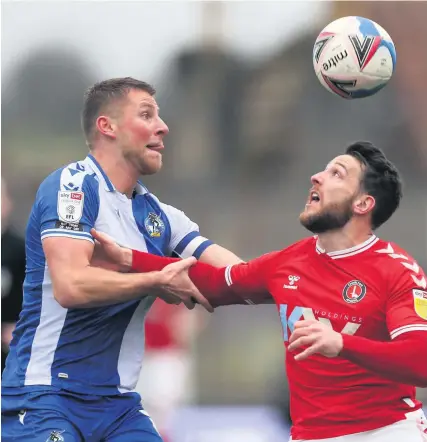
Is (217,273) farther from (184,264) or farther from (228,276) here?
(184,264)

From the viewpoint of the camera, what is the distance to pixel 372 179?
541 centimetres

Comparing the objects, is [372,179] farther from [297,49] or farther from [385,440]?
[297,49]

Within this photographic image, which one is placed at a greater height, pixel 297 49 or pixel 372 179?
pixel 297 49

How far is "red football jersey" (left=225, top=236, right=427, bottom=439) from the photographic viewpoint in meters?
5.08

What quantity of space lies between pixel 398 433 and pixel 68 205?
1960mm

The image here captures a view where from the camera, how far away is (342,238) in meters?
5.36

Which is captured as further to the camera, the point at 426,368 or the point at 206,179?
the point at 206,179

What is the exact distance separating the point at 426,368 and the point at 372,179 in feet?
3.56

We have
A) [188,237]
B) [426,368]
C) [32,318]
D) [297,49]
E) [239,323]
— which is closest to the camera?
[426,368]

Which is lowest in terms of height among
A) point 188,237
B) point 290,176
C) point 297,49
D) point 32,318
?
point 32,318

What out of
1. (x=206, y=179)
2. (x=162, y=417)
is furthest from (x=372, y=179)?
(x=206, y=179)

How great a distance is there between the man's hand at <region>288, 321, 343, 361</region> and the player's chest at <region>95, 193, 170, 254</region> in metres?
1.30

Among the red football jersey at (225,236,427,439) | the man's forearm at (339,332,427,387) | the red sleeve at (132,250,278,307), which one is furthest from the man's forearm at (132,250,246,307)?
the man's forearm at (339,332,427,387)

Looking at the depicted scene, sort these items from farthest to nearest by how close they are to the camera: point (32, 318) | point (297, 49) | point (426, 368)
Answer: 1. point (297, 49)
2. point (32, 318)
3. point (426, 368)
